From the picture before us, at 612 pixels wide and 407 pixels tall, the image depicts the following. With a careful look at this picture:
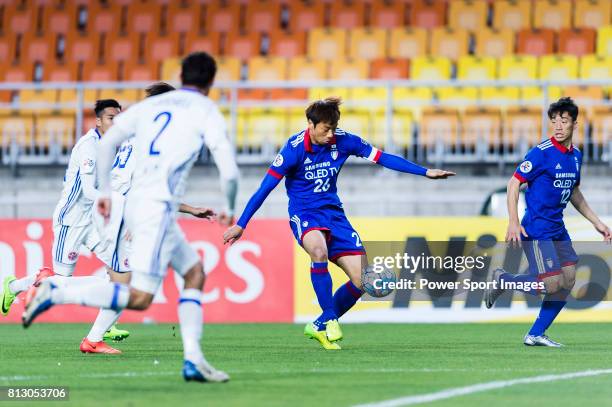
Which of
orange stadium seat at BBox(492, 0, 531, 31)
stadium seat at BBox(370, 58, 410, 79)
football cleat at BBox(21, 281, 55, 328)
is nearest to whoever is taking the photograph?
football cleat at BBox(21, 281, 55, 328)

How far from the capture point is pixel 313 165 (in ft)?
34.6

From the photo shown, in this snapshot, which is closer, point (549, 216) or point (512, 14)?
point (549, 216)

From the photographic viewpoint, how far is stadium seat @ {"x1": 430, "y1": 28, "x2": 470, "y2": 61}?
20750 millimetres

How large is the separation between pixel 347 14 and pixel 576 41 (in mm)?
3984

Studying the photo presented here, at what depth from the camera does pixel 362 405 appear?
256 inches

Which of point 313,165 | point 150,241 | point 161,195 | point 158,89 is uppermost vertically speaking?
point 158,89

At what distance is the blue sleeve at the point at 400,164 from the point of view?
10.2 m

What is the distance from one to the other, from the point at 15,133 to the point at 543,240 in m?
9.98

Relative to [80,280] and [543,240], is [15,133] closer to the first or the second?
[80,280]

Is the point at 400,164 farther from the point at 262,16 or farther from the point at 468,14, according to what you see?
the point at 262,16

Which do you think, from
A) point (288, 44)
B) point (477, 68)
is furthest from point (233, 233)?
point (288, 44)

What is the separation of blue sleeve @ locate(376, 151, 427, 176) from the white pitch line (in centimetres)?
234

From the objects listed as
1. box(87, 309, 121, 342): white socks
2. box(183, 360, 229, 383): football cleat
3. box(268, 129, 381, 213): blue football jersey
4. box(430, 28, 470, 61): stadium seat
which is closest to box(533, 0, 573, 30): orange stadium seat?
box(430, 28, 470, 61): stadium seat

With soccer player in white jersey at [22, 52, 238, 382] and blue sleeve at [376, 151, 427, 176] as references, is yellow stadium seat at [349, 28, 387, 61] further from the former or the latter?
soccer player in white jersey at [22, 52, 238, 382]
